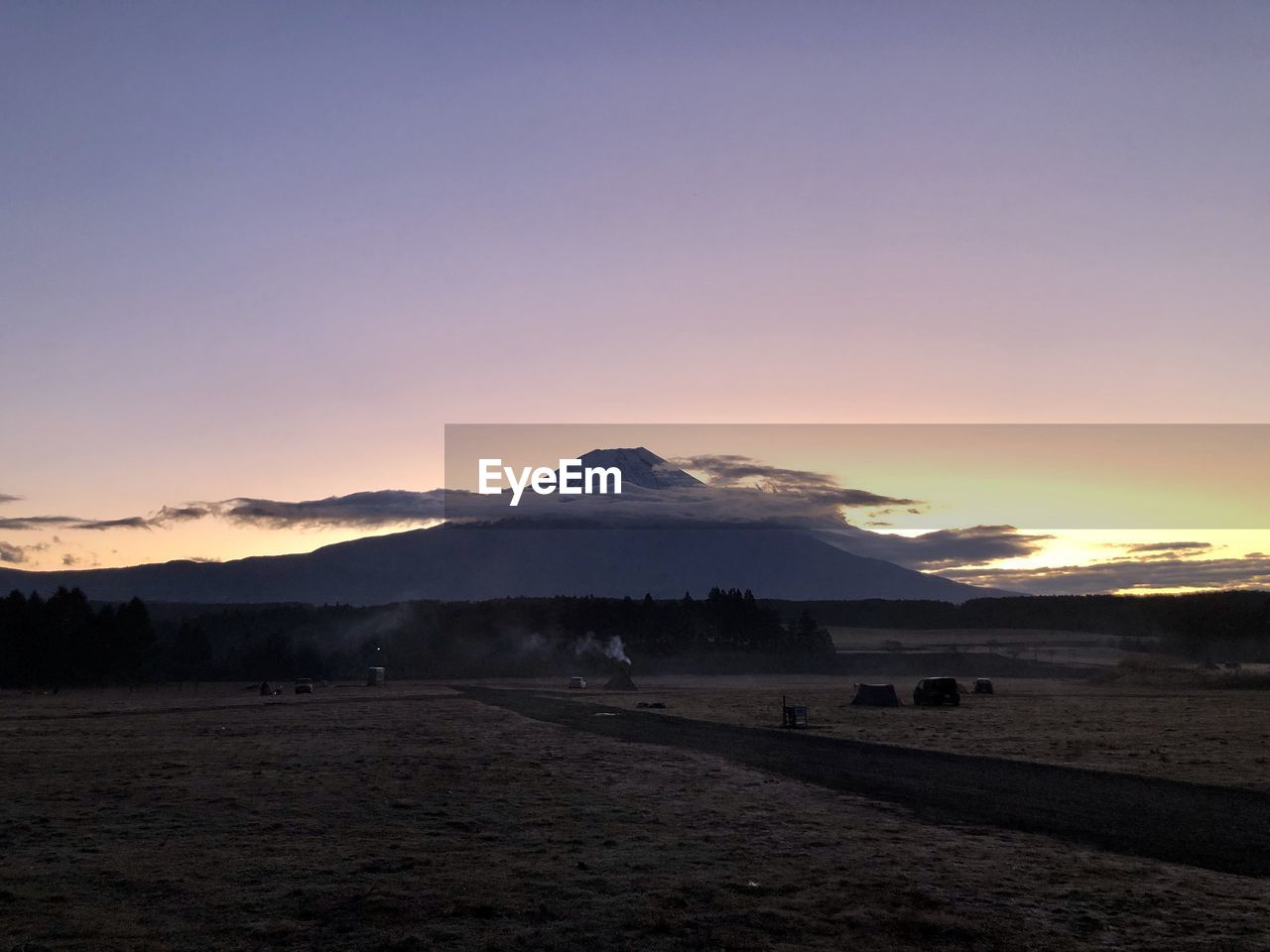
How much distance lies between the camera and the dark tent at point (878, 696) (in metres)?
78.9

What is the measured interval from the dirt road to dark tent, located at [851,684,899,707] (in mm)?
31892

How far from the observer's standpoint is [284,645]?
181 meters

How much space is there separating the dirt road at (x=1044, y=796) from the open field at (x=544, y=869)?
4.65ft

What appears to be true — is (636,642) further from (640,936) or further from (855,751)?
(640,936)

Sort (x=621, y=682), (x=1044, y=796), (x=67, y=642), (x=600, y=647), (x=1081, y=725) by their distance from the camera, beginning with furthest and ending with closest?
(x=600, y=647) < (x=67, y=642) < (x=621, y=682) < (x=1081, y=725) < (x=1044, y=796)

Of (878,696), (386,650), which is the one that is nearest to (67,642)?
(386,650)

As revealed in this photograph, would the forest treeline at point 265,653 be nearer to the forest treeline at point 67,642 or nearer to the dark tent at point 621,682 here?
the forest treeline at point 67,642

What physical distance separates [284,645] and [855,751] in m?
157

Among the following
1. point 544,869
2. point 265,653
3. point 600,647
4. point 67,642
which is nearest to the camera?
point 544,869

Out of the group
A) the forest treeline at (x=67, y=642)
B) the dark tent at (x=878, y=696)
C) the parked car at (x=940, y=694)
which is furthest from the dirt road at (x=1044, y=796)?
the forest treeline at (x=67, y=642)

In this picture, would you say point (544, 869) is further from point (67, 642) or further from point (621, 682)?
point (67, 642)

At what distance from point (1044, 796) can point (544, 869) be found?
16.7 m

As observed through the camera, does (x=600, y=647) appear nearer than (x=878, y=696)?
No

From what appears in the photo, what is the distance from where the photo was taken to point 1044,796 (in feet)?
95.5
